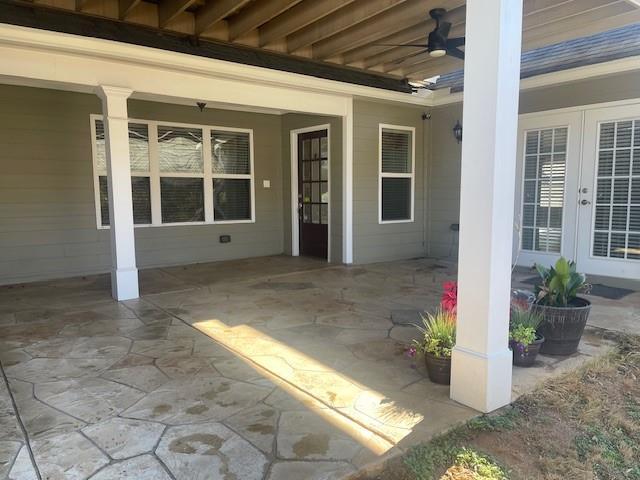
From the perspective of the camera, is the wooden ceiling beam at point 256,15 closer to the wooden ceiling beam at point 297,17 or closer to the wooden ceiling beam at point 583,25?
the wooden ceiling beam at point 297,17

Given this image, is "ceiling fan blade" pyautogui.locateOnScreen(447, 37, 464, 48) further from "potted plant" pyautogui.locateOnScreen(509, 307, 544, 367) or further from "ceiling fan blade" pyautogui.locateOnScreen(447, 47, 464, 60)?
"potted plant" pyautogui.locateOnScreen(509, 307, 544, 367)

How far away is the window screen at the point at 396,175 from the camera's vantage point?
7352 mm

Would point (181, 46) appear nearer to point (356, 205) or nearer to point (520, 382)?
point (356, 205)

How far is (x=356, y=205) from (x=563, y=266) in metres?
4.03

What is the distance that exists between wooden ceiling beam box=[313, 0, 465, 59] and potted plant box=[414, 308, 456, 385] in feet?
9.77

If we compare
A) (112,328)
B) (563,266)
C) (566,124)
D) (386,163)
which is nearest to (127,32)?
(112,328)

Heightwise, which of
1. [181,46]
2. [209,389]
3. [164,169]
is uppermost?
[181,46]

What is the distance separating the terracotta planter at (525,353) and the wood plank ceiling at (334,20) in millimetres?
2910

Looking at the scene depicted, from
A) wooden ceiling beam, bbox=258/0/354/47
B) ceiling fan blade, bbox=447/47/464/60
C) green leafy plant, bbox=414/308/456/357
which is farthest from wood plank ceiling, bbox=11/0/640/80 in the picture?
green leafy plant, bbox=414/308/456/357

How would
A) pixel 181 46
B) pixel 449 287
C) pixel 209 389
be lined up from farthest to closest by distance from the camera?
1. pixel 181 46
2. pixel 449 287
3. pixel 209 389

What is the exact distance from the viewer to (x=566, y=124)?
592 centimetres

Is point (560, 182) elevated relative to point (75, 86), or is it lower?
lower

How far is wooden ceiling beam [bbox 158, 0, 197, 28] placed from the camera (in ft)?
14.3

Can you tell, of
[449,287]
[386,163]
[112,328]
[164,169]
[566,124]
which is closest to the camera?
[449,287]
